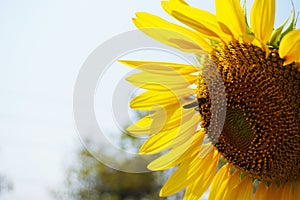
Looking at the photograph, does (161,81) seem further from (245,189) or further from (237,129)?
(245,189)

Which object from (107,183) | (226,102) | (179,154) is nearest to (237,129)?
(226,102)

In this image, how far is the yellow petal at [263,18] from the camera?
0.99 meters

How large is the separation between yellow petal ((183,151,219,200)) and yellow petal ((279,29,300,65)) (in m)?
0.34

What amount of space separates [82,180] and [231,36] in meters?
9.18

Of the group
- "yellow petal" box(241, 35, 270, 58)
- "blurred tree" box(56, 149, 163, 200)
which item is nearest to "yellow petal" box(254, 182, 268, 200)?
"yellow petal" box(241, 35, 270, 58)

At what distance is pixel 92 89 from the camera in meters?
1.09

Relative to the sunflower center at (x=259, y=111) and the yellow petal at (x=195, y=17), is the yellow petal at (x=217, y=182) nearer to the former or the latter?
the sunflower center at (x=259, y=111)

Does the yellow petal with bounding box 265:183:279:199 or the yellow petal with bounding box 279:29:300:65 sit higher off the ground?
the yellow petal with bounding box 279:29:300:65

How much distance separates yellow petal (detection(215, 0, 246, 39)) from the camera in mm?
1022

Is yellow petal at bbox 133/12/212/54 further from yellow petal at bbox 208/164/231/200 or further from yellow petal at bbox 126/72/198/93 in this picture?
yellow petal at bbox 208/164/231/200

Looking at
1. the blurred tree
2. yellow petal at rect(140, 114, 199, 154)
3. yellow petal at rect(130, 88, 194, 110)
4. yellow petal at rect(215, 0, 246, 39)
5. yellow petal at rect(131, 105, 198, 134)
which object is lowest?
the blurred tree

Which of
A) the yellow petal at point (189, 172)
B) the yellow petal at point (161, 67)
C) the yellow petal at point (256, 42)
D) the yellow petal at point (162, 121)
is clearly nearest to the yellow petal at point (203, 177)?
the yellow petal at point (189, 172)

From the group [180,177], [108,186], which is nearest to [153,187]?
[108,186]

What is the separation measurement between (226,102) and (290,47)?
193 millimetres
